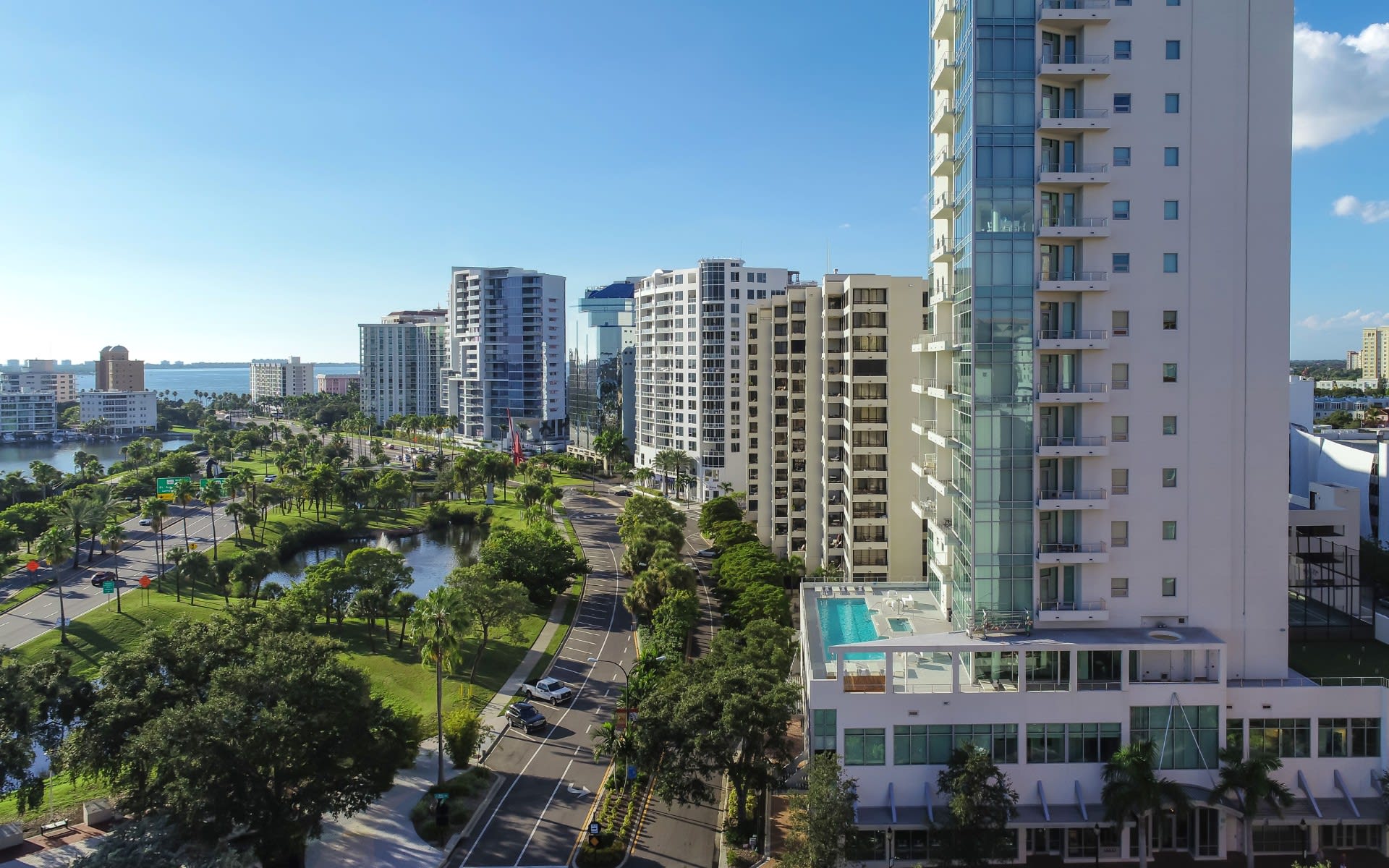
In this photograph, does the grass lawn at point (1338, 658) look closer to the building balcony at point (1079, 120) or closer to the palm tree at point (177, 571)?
the building balcony at point (1079, 120)

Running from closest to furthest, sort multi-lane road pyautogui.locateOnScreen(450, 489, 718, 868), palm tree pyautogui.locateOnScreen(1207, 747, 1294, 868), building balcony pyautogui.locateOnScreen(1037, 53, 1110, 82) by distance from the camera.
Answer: palm tree pyautogui.locateOnScreen(1207, 747, 1294, 868) < multi-lane road pyautogui.locateOnScreen(450, 489, 718, 868) < building balcony pyautogui.locateOnScreen(1037, 53, 1110, 82)

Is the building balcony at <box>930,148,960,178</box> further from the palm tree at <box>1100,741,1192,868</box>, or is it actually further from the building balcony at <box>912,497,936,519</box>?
the palm tree at <box>1100,741,1192,868</box>

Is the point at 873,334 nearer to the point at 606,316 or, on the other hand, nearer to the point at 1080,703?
the point at 1080,703

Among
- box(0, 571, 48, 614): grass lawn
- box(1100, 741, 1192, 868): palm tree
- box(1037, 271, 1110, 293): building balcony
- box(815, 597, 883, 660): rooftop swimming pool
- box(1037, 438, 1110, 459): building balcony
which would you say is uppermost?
box(1037, 271, 1110, 293): building balcony

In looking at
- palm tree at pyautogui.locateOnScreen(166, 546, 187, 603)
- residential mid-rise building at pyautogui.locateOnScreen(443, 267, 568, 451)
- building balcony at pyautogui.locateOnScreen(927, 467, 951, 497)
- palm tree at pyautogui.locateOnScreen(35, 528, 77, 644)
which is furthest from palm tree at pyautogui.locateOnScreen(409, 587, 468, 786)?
residential mid-rise building at pyautogui.locateOnScreen(443, 267, 568, 451)

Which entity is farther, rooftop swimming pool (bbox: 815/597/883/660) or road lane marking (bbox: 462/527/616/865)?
rooftop swimming pool (bbox: 815/597/883/660)

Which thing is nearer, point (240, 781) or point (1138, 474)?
point (240, 781)

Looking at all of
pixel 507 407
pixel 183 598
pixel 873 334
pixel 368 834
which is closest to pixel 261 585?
pixel 183 598

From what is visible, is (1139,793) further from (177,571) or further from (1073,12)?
(177,571)

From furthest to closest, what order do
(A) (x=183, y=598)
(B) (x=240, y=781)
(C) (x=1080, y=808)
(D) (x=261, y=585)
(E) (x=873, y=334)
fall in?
(D) (x=261, y=585)
(A) (x=183, y=598)
(E) (x=873, y=334)
(C) (x=1080, y=808)
(B) (x=240, y=781)
